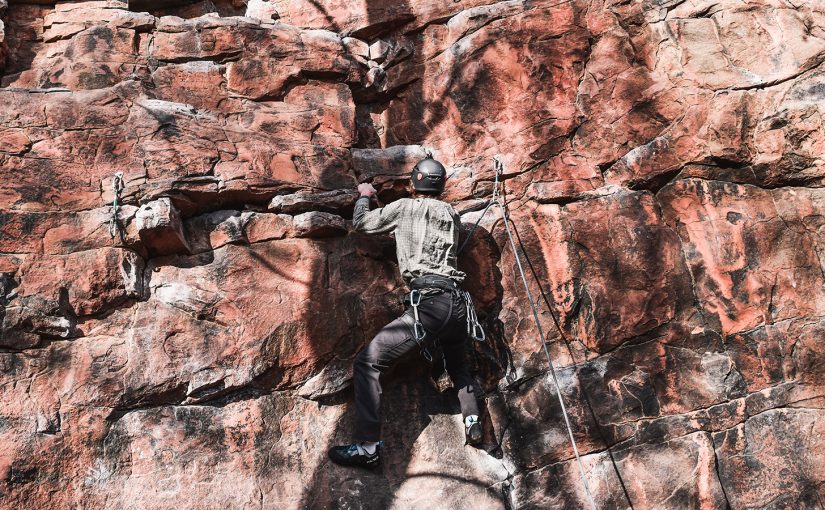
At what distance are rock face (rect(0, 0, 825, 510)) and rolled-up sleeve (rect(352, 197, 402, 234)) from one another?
335mm

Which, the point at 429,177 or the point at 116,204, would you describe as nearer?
the point at 116,204

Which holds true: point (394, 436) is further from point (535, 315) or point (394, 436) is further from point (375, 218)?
point (375, 218)

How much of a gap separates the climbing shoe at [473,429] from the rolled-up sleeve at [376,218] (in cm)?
153

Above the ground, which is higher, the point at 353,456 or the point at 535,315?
the point at 535,315

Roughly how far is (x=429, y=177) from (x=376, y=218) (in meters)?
0.56

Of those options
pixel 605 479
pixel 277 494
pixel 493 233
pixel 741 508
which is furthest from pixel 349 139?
pixel 741 508

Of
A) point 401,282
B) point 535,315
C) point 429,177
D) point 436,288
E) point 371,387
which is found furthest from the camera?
point 401,282

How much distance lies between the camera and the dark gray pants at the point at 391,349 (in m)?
5.05

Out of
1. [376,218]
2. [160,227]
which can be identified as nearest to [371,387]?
[376,218]

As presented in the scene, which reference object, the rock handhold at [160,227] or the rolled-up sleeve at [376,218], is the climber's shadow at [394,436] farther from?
the rock handhold at [160,227]

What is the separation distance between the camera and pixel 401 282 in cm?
591

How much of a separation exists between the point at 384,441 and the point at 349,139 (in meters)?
2.61

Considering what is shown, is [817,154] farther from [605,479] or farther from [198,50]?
[198,50]

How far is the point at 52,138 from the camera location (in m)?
5.47
